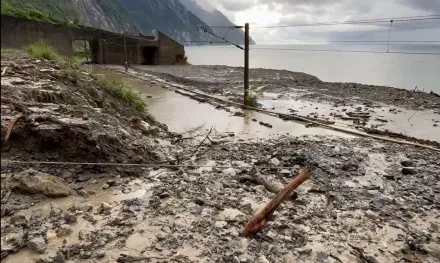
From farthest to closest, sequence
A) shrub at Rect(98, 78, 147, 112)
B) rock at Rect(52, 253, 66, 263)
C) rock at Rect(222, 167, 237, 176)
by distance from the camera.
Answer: shrub at Rect(98, 78, 147, 112)
rock at Rect(222, 167, 237, 176)
rock at Rect(52, 253, 66, 263)

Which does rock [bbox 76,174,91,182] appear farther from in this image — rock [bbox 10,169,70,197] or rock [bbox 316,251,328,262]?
rock [bbox 316,251,328,262]

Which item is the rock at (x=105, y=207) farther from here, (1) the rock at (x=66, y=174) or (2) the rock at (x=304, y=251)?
(2) the rock at (x=304, y=251)

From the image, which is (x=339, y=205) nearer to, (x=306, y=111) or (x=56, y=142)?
(x=56, y=142)

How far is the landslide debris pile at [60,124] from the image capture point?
600 cm

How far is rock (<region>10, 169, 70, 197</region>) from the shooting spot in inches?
203

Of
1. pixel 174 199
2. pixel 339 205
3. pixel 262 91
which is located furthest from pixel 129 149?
pixel 262 91

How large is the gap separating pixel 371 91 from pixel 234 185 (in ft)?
64.1

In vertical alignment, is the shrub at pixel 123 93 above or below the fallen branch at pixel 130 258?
above

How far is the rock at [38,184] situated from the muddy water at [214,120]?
5932 millimetres

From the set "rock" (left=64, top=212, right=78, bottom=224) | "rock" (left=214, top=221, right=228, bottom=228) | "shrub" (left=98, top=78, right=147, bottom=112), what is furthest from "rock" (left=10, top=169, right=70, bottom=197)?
"shrub" (left=98, top=78, right=147, bottom=112)

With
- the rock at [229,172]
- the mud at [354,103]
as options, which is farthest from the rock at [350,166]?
the mud at [354,103]

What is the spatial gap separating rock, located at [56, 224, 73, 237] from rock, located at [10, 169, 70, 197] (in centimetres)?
95

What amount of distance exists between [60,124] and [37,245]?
294 centimetres

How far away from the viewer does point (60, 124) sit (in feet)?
20.8
